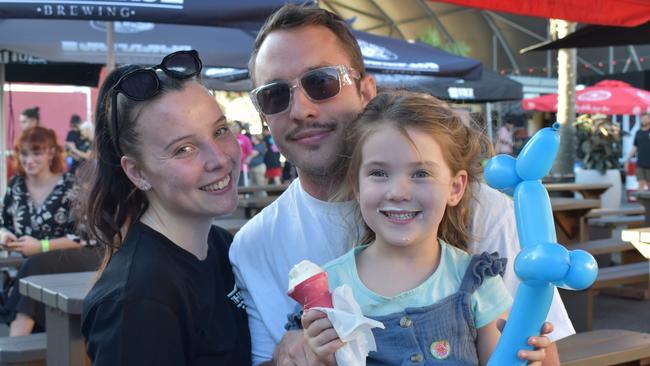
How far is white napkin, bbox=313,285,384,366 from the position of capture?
165cm

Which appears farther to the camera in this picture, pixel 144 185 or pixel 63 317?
pixel 63 317

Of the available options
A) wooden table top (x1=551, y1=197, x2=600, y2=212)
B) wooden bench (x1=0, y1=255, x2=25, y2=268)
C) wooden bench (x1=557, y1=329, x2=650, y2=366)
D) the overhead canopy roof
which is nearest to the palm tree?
wooden table top (x1=551, y1=197, x2=600, y2=212)

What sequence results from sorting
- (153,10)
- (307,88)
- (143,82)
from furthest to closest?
(153,10), (307,88), (143,82)

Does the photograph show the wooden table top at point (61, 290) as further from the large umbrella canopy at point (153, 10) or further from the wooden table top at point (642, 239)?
the wooden table top at point (642, 239)

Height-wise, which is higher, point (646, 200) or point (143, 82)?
point (143, 82)

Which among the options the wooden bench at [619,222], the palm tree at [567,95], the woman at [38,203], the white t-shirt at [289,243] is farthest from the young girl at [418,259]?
the palm tree at [567,95]

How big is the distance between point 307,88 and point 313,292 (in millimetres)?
867

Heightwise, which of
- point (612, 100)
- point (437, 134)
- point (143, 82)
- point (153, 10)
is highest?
point (612, 100)

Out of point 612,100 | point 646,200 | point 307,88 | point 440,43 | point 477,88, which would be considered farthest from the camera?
point 440,43

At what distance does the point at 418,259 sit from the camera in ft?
6.63

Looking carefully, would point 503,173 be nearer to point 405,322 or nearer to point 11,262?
point 405,322

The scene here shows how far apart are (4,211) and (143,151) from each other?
3987mm

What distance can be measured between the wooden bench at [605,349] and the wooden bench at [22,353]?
2.55 meters

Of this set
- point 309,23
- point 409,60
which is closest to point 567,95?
point 409,60
